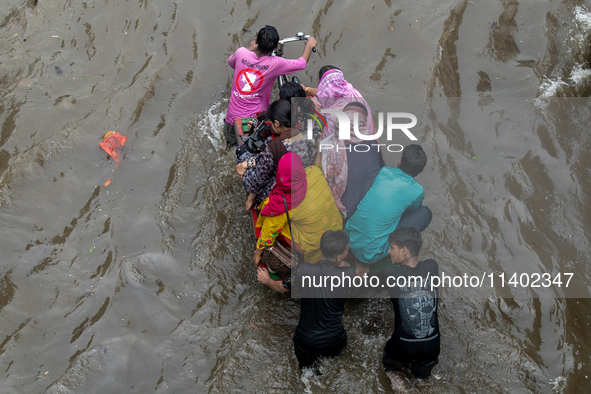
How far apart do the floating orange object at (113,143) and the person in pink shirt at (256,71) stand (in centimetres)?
107

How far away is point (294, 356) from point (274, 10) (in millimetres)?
3948

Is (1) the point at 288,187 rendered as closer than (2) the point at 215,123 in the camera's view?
Yes

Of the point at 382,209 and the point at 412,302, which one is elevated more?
the point at 382,209

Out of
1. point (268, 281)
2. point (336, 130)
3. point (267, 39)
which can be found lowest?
point (268, 281)

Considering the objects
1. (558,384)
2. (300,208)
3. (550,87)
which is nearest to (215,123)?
(300,208)

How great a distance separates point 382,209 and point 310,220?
1.73 feet

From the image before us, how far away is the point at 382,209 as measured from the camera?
2832 millimetres

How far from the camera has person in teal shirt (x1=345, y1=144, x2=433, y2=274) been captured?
9.31 ft

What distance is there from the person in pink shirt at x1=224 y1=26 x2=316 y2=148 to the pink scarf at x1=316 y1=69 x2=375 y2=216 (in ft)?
1.29

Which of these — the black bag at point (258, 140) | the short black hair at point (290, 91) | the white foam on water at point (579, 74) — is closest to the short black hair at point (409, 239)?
the black bag at point (258, 140)

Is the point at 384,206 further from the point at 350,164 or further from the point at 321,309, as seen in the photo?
the point at 321,309

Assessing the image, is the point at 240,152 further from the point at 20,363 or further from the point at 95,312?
the point at 20,363

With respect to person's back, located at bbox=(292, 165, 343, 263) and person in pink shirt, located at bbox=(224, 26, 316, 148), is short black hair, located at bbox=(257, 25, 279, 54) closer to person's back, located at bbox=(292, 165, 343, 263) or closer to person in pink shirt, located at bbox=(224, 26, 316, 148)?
person in pink shirt, located at bbox=(224, 26, 316, 148)

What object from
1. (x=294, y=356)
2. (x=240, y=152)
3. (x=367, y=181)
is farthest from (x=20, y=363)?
(x=367, y=181)
